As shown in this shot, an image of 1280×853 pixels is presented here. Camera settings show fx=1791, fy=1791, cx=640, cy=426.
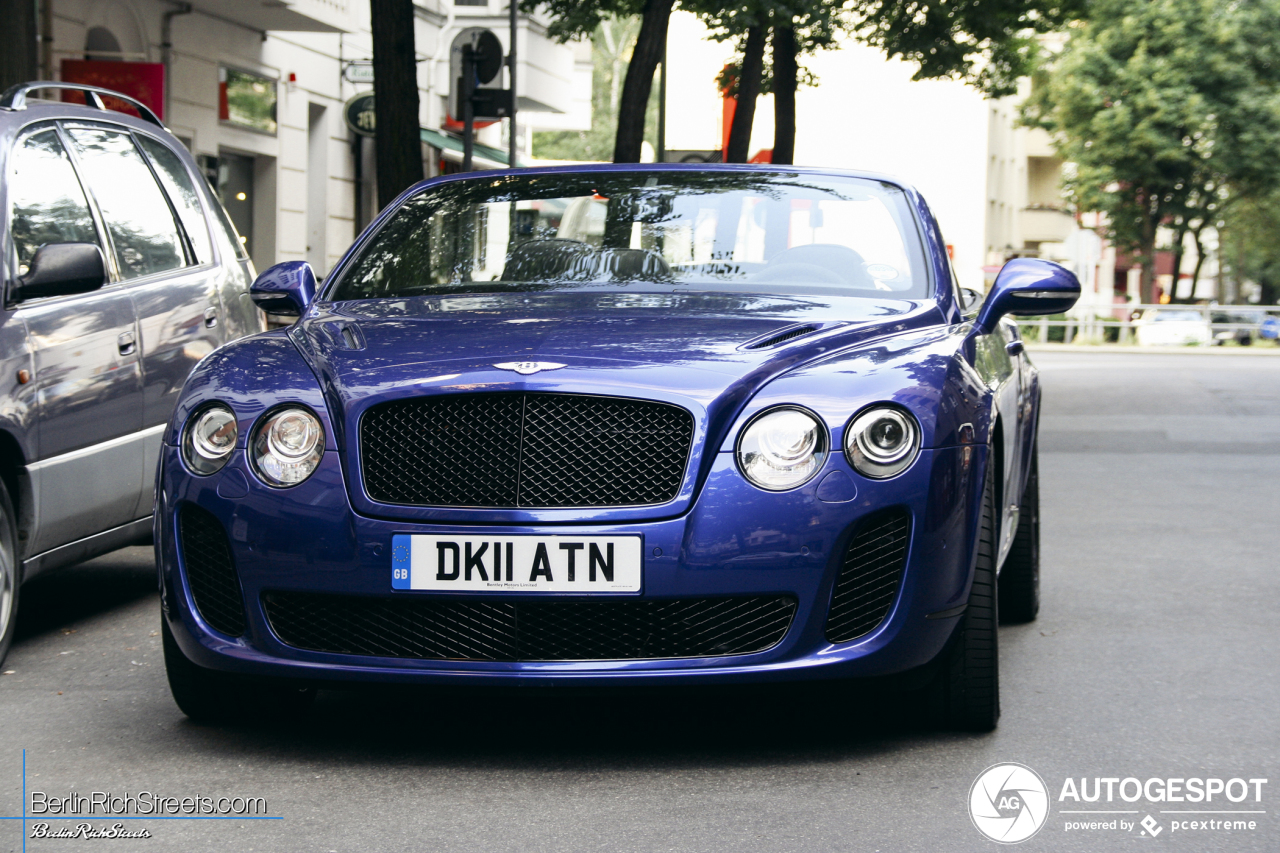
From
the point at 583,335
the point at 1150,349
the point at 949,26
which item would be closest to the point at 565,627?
the point at 583,335

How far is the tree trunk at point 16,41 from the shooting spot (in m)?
9.57

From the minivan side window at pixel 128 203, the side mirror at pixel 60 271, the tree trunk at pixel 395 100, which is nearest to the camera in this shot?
the side mirror at pixel 60 271

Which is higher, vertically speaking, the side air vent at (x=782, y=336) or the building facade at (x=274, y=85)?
the building facade at (x=274, y=85)

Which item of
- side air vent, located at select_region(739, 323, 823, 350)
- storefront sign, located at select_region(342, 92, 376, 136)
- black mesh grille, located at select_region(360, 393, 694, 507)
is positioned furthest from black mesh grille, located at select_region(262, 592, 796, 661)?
storefront sign, located at select_region(342, 92, 376, 136)

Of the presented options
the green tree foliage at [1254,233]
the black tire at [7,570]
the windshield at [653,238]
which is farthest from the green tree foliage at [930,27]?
the green tree foliage at [1254,233]

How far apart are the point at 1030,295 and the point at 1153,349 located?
127 feet

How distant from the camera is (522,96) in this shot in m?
28.3

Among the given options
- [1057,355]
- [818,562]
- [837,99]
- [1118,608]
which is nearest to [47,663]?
[818,562]

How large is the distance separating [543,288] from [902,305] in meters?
1.01

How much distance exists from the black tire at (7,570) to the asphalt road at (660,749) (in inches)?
6.0

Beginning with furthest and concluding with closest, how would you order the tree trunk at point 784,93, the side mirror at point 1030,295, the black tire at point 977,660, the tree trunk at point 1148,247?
the tree trunk at point 1148,247
the tree trunk at point 784,93
the side mirror at point 1030,295
the black tire at point 977,660

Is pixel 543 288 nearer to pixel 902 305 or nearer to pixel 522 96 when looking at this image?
pixel 902 305

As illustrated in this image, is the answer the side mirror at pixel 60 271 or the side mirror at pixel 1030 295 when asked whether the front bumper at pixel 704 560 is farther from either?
the side mirror at pixel 60 271

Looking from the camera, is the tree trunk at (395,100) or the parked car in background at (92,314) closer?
the parked car in background at (92,314)
